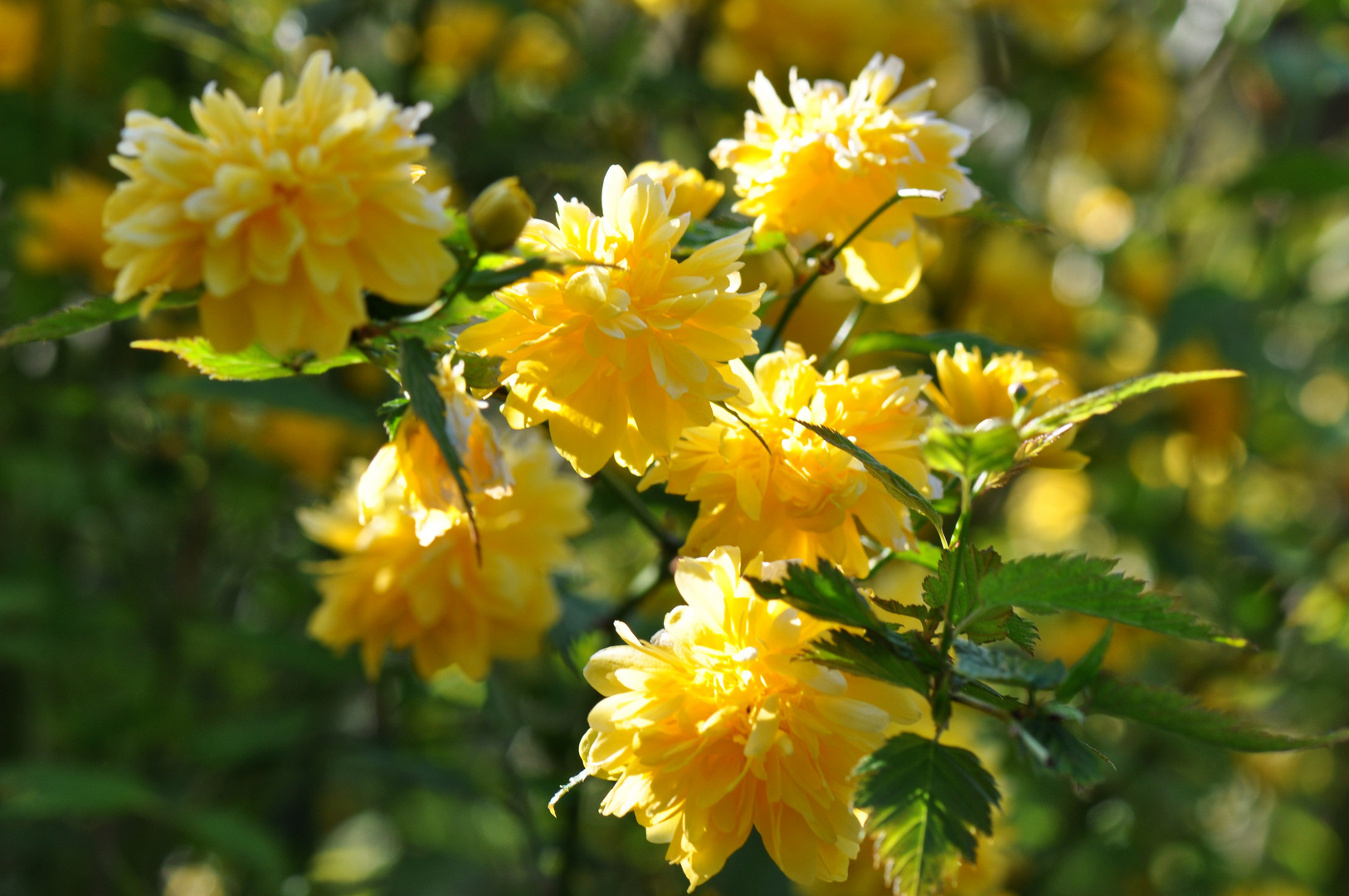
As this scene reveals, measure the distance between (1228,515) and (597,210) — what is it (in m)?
0.98

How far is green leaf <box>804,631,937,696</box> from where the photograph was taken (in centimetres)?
39

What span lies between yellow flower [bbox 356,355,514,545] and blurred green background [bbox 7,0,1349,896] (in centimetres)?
37

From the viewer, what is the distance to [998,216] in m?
0.52

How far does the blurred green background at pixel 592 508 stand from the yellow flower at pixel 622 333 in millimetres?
413

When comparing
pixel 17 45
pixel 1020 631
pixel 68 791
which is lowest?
pixel 68 791

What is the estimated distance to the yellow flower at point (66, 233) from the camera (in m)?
1.13

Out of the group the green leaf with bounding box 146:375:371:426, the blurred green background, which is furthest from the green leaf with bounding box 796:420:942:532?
the green leaf with bounding box 146:375:371:426

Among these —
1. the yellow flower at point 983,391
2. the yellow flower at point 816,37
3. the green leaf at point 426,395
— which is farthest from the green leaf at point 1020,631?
the yellow flower at point 816,37

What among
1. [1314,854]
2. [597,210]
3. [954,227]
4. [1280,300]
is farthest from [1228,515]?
[597,210]

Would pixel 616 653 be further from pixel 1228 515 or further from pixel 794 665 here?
pixel 1228 515

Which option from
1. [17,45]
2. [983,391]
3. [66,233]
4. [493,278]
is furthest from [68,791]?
[17,45]

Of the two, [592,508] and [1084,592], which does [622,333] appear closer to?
[1084,592]

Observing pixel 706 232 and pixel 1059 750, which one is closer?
pixel 1059 750

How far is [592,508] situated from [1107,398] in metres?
0.50
